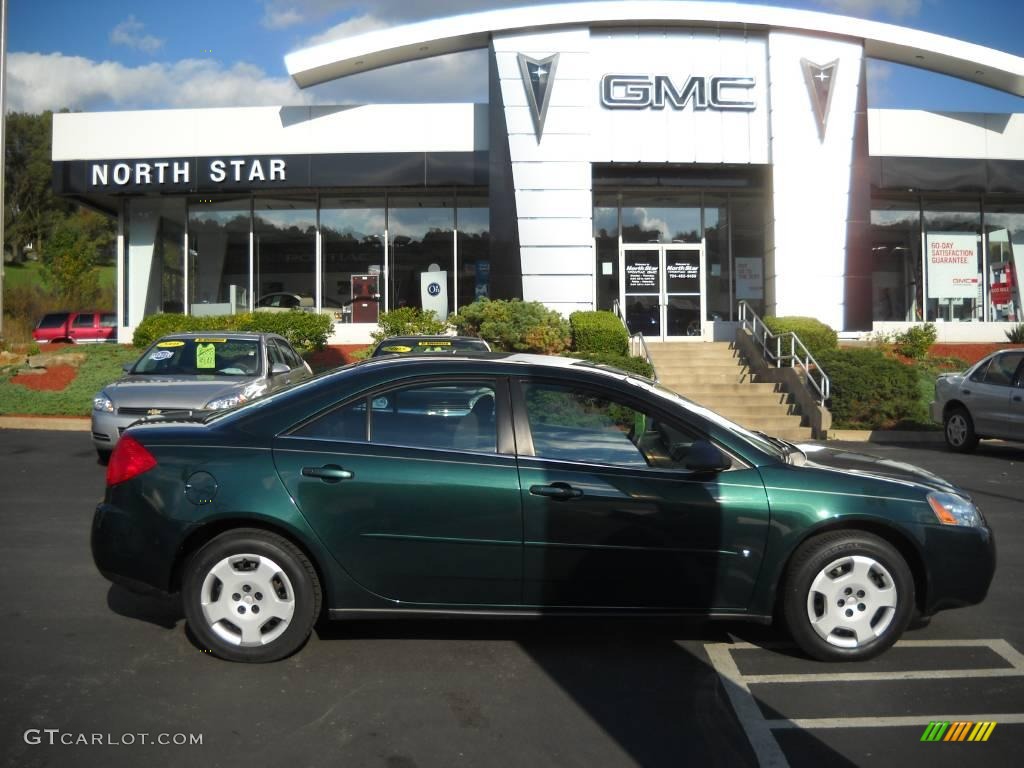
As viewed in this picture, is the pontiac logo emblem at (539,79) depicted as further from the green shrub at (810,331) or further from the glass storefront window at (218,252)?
the glass storefront window at (218,252)

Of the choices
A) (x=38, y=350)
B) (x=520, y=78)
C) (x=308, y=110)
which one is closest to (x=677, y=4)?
(x=520, y=78)

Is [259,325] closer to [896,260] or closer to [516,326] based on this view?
[516,326]

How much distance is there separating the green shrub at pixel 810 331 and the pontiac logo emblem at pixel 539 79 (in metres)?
6.97

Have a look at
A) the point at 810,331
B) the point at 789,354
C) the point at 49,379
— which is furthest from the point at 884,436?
the point at 49,379

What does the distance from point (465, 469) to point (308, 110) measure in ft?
65.7

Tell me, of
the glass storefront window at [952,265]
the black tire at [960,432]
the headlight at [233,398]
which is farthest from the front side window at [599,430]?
the glass storefront window at [952,265]

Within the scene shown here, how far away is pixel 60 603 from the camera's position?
5.82 meters

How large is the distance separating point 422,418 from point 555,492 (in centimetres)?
80

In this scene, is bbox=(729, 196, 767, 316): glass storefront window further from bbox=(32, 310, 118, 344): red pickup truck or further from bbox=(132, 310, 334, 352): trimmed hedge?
bbox=(32, 310, 118, 344): red pickup truck

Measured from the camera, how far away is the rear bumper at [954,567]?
4.85 meters

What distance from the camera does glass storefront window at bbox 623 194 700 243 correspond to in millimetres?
24016

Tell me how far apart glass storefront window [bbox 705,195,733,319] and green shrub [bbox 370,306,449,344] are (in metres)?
6.96

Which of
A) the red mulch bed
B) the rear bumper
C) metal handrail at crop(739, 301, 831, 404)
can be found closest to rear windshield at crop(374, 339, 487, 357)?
metal handrail at crop(739, 301, 831, 404)

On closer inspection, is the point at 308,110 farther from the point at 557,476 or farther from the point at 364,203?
the point at 557,476
